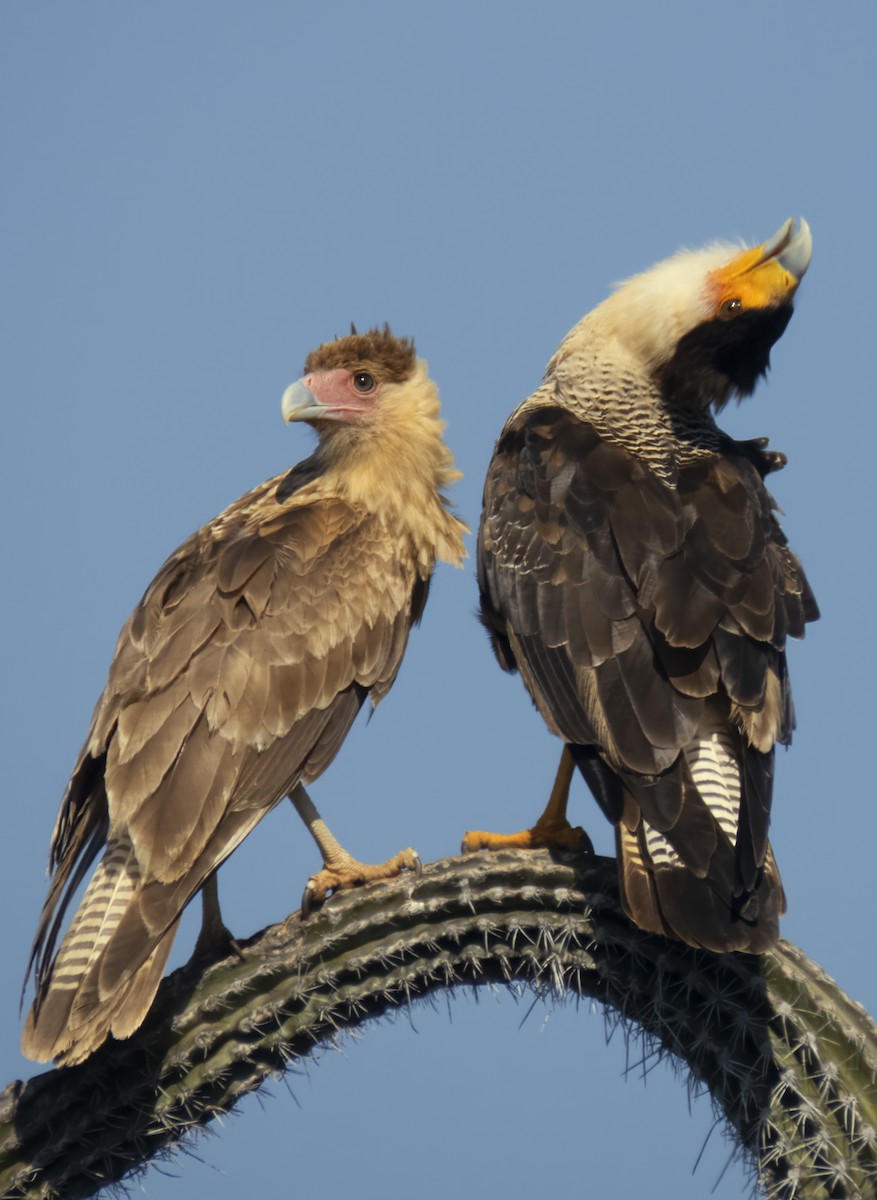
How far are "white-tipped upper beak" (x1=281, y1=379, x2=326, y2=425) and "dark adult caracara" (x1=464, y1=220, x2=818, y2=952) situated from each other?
75 cm

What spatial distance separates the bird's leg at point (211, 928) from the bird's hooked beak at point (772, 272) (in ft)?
9.76

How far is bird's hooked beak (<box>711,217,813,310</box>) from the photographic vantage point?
6.37 m

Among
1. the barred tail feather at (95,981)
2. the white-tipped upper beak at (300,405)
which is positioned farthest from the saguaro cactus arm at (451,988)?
the white-tipped upper beak at (300,405)

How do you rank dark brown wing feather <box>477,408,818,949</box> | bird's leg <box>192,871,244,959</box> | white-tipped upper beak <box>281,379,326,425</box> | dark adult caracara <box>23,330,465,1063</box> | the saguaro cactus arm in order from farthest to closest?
white-tipped upper beak <box>281,379,326,425</box>, bird's leg <box>192,871,244,959</box>, dark adult caracara <box>23,330,465,1063</box>, dark brown wing feather <box>477,408,818,949</box>, the saguaro cactus arm

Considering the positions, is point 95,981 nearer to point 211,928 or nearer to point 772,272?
point 211,928

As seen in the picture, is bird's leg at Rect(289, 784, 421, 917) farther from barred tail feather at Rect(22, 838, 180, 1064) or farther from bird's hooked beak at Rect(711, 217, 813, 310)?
bird's hooked beak at Rect(711, 217, 813, 310)

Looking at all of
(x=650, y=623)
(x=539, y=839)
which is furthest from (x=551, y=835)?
(x=650, y=623)

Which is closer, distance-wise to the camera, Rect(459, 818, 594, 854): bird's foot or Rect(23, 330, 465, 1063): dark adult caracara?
Rect(23, 330, 465, 1063): dark adult caracara

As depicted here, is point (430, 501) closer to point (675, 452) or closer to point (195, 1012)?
point (675, 452)

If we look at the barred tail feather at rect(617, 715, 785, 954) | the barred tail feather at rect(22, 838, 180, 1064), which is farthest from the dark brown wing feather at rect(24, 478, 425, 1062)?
the barred tail feather at rect(617, 715, 785, 954)

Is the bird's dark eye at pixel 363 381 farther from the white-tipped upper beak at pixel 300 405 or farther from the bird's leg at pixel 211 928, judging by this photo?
the bird's leg at pixel 211 928

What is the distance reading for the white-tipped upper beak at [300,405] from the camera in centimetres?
636

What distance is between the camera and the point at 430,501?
21.0 feet

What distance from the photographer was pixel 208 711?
5.29m
